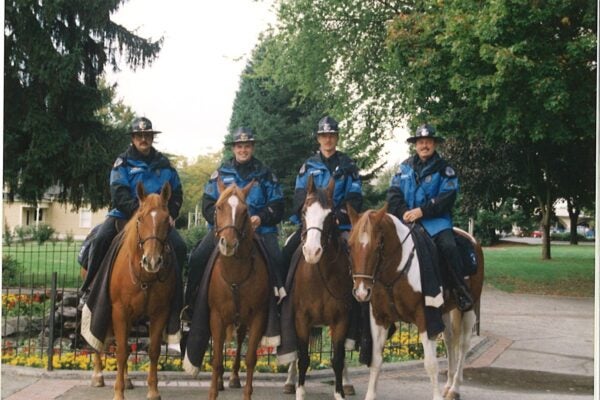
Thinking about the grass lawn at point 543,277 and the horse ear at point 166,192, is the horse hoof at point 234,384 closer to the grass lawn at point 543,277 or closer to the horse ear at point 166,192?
the horse ear at point 166,192

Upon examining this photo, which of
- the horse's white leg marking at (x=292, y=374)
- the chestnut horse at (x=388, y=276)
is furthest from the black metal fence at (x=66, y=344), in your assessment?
the chestnut horse at (x=388, y=276)

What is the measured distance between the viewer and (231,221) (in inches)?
267

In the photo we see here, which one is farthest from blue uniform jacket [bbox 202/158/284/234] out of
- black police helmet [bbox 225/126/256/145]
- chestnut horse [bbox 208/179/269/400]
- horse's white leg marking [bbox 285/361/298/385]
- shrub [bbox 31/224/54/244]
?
shrub [bbox 31/224/54/244]

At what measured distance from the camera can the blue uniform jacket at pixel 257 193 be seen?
26.5ft

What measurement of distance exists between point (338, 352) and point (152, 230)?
2.48 metres

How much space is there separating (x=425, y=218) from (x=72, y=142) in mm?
12405

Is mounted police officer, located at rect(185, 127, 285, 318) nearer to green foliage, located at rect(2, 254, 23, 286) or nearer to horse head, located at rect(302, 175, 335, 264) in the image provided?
horse head, located at rect(302, 175, 335, 264)

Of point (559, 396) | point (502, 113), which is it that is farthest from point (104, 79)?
point (559, 396)

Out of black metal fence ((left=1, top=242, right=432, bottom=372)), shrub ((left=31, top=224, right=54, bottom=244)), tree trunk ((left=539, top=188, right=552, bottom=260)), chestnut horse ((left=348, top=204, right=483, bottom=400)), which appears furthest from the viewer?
tree trunk ((left=539, top=188, right=552, bottom=260))

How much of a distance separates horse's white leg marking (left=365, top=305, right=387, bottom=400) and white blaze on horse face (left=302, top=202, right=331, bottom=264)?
1290 millimetres

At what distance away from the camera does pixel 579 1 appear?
1447 centimetres

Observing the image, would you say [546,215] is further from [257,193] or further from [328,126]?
[257,193]

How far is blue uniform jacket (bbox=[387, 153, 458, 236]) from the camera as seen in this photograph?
26.1 ft

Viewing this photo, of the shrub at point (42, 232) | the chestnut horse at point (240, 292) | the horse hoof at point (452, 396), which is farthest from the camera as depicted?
the shrub at point (42, 232)
